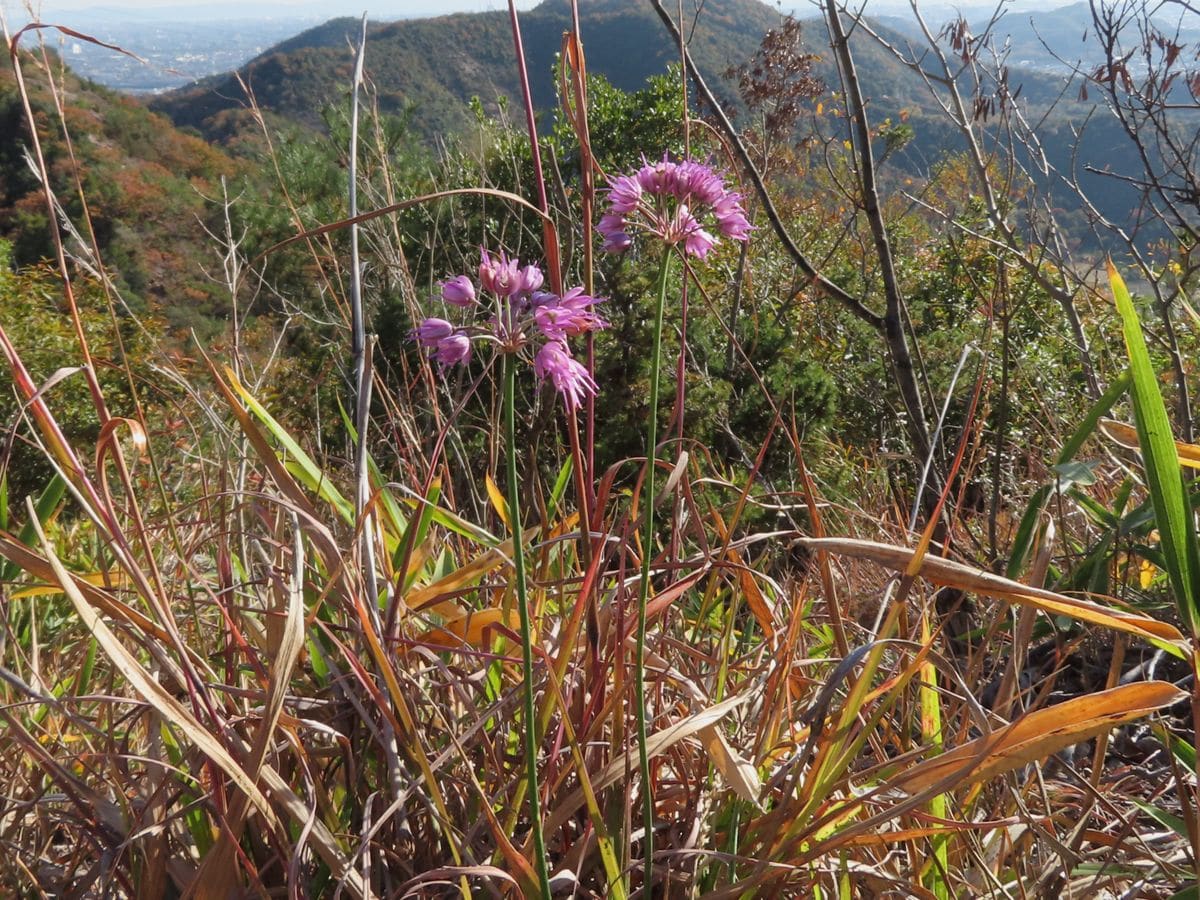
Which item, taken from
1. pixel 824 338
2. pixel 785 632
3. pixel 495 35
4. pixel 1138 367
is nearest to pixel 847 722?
pixel 785 632

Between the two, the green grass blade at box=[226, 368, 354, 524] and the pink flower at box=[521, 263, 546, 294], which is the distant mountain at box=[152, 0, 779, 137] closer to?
the green grass blade at box=[226, 368, 354, 524]

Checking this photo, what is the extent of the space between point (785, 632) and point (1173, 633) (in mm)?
432

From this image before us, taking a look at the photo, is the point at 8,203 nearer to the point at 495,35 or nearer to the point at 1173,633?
the point at 495,35

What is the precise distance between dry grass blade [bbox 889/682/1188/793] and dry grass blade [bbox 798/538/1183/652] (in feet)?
0.15

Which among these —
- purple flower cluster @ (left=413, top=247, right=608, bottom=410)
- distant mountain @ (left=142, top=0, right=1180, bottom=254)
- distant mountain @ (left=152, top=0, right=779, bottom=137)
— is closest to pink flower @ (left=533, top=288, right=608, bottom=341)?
purple flower cluster @ (left=413, top=247, right=608, bottom=410)

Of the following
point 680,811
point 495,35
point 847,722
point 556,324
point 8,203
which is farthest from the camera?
point 495,35

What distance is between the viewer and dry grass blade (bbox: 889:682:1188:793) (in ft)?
2.52

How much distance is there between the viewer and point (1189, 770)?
1073mm

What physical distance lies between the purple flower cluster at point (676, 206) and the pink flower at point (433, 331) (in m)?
0.20

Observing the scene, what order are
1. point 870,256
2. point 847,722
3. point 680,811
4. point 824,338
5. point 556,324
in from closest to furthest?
point 556,324, point 847,722, point 680,811, point 824,338, point 870,256

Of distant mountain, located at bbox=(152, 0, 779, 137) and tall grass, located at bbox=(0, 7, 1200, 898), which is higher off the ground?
distant mountain, located at bbox=(152, 0, 779, 137)

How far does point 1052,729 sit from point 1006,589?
4.9 inches

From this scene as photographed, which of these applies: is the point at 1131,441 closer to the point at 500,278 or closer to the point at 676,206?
Result: the point at 676,206

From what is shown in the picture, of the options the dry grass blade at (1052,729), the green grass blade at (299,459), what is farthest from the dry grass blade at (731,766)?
the green grass blade at (299,459)
